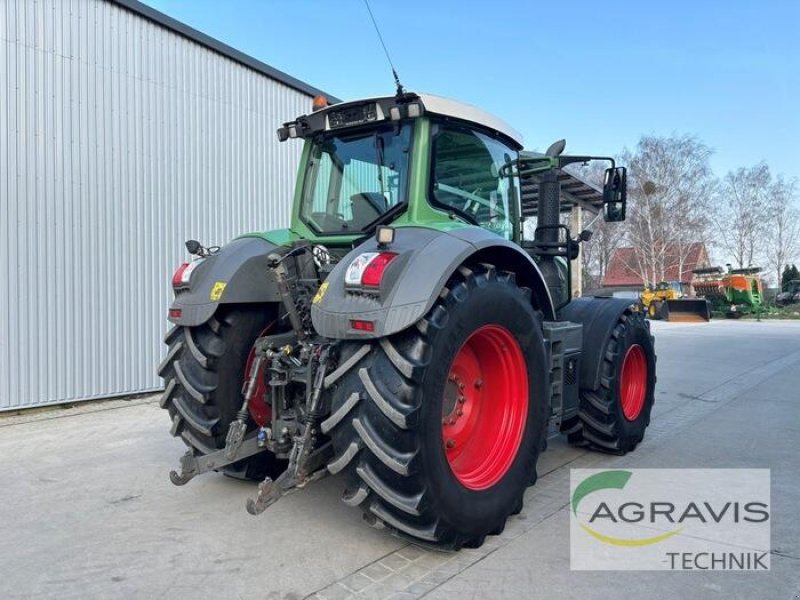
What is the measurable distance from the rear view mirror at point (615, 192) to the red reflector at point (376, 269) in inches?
99.7

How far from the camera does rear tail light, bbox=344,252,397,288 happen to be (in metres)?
2.77

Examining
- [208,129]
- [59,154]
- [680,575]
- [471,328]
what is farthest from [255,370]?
[208,129]

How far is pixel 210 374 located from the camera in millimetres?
3619

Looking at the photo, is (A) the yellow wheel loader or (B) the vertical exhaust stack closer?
(B) the vertical exhaust stack

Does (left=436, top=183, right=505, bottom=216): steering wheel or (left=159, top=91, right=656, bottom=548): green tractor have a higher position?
(left=436, top=183, right=505, bottom=216): steering wheel

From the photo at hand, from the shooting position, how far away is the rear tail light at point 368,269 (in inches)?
109

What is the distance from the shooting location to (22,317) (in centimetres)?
647

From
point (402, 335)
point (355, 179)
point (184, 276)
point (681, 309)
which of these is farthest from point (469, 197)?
point (681, 309)

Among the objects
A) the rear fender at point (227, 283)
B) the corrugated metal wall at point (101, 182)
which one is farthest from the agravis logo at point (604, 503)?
the corrugated metal wall at point (101, 182)

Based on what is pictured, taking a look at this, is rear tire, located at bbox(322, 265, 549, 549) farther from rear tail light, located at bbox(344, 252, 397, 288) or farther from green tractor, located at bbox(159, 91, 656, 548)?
rear tail light, located at bbox(344, 252, 397, 288)

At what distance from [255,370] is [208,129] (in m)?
5.93

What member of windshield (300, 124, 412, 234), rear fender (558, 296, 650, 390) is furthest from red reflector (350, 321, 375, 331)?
rear fender (558, 296, 650, 390)

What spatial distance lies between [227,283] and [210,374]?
1.86ft

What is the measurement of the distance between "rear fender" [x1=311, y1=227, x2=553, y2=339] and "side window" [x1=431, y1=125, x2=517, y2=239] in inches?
22.7
